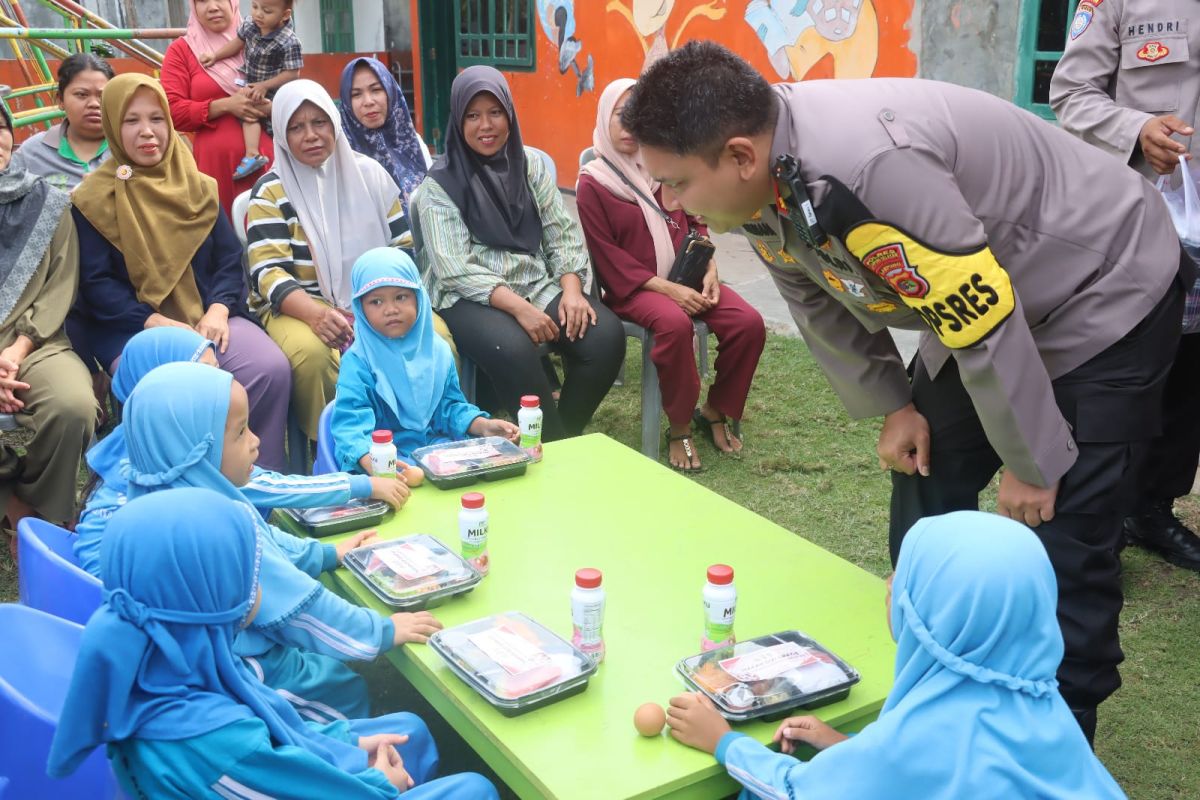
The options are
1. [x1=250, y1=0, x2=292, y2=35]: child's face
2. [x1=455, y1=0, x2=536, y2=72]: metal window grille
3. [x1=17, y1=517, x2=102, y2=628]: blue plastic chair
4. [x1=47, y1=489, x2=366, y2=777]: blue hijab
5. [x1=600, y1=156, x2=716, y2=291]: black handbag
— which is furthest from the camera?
[x1=455, y1=0, x2=536, y2=72]: metal window grille

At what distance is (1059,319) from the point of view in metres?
2.09

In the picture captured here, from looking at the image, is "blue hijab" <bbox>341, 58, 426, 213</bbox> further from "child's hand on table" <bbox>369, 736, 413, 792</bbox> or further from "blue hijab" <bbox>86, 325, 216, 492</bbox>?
"child's hand on table" <bbox>369, 736, 413, 792</bbox>

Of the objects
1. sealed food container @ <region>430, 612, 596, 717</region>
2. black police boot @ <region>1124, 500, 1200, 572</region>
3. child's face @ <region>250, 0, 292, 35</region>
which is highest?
child's face @ <region>250, 0, 292, 35</region>

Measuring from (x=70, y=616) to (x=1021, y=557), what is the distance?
1.76 metres

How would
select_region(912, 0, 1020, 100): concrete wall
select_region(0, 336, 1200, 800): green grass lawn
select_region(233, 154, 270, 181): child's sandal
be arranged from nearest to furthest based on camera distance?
select_region(0, 336, 1200, 800): green grass lawn
select_region(233, 154, 270, 181): child's sandal
select_region(912, 0, 1020, 100): concrete wall

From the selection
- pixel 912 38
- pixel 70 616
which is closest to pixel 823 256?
pixel 70 616

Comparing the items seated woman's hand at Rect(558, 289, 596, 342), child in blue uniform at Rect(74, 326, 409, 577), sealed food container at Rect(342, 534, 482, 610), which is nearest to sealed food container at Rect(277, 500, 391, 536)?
child in blue uniform at Rect(74, 326, 409, 577)

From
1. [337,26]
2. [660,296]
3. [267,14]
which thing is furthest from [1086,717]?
[337,26]

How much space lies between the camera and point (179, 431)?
2.21m

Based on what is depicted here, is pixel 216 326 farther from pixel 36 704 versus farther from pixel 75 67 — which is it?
pixel 36 704

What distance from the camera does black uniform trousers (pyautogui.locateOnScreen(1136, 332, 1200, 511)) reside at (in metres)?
3.28

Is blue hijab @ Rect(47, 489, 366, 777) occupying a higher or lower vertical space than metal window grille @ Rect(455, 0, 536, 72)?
lower

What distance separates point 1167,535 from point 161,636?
3.09 metres

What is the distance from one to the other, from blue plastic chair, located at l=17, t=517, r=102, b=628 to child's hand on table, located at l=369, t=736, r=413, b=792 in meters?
0.61
